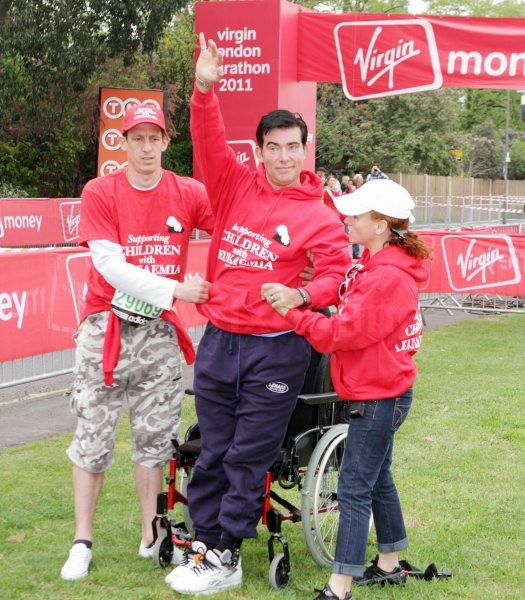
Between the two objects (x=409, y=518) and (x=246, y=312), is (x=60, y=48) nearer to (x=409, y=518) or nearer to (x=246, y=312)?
(x=409, y=518)

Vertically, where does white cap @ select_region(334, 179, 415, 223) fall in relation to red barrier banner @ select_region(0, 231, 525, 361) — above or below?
above

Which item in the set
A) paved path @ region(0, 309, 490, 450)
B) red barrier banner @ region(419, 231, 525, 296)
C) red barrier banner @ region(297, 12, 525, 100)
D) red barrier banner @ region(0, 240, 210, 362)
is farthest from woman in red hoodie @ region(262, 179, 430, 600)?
red barrier banner @ region(419, 231, 525, 296)

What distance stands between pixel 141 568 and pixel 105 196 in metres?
1.74

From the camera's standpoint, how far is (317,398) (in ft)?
14.8

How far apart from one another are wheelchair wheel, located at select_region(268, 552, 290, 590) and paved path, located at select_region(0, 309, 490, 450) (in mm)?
3196

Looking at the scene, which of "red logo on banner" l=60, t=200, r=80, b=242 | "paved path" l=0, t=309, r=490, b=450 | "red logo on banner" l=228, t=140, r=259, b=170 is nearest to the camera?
"paved path" l=0, t=309, r=490, b=450

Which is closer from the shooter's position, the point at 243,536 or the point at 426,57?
the point at 243,536

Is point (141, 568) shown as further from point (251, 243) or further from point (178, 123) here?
point (178, 123)

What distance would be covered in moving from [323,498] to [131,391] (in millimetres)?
1109

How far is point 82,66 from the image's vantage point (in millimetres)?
25125

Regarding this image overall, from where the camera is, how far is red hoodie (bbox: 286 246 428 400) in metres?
4.00

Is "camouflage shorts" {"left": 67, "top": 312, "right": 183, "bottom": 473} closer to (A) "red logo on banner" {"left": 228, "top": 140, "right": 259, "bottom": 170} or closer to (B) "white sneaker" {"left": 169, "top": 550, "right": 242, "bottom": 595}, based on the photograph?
(B) "white sneaker" {"left": 169, "top": 550, "right": 242, "bottom": 595}


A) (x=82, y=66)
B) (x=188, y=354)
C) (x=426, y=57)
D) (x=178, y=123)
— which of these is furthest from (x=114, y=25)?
(x=188, y=354)

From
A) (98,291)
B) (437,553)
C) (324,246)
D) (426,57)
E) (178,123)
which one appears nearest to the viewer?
(324,246)
